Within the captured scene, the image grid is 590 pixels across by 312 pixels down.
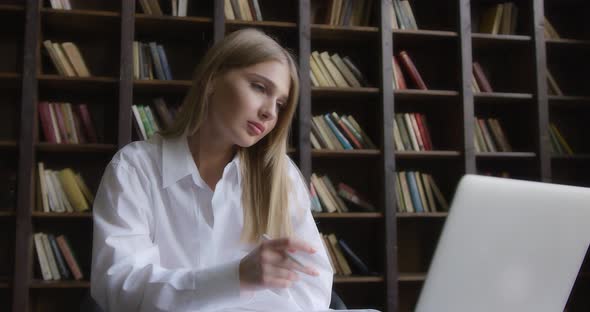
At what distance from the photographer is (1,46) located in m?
3.02

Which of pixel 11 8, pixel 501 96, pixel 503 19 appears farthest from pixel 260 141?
pixel 503 19

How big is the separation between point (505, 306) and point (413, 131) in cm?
230

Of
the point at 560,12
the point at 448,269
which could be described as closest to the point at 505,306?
the point at 448,269

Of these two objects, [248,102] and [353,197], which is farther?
[353,197]

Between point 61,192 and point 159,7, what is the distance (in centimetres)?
117

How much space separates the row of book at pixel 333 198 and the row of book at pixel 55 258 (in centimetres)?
135

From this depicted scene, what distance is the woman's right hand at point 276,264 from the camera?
888 mm

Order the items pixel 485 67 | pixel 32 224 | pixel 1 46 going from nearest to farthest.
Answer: pixel 32 224 → pixel 1 46 → pixel 485 67

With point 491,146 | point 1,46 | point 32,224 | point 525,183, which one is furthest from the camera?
point 491,146

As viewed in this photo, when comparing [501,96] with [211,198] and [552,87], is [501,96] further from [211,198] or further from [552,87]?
[211,198]

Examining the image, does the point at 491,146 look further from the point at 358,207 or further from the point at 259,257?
the point at 259,257

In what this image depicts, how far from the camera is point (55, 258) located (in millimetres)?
2738

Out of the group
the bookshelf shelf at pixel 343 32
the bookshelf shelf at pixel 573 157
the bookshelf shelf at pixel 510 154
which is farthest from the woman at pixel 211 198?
the bookshelf shelf at pixel 573 157

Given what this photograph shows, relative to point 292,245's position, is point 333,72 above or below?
above
